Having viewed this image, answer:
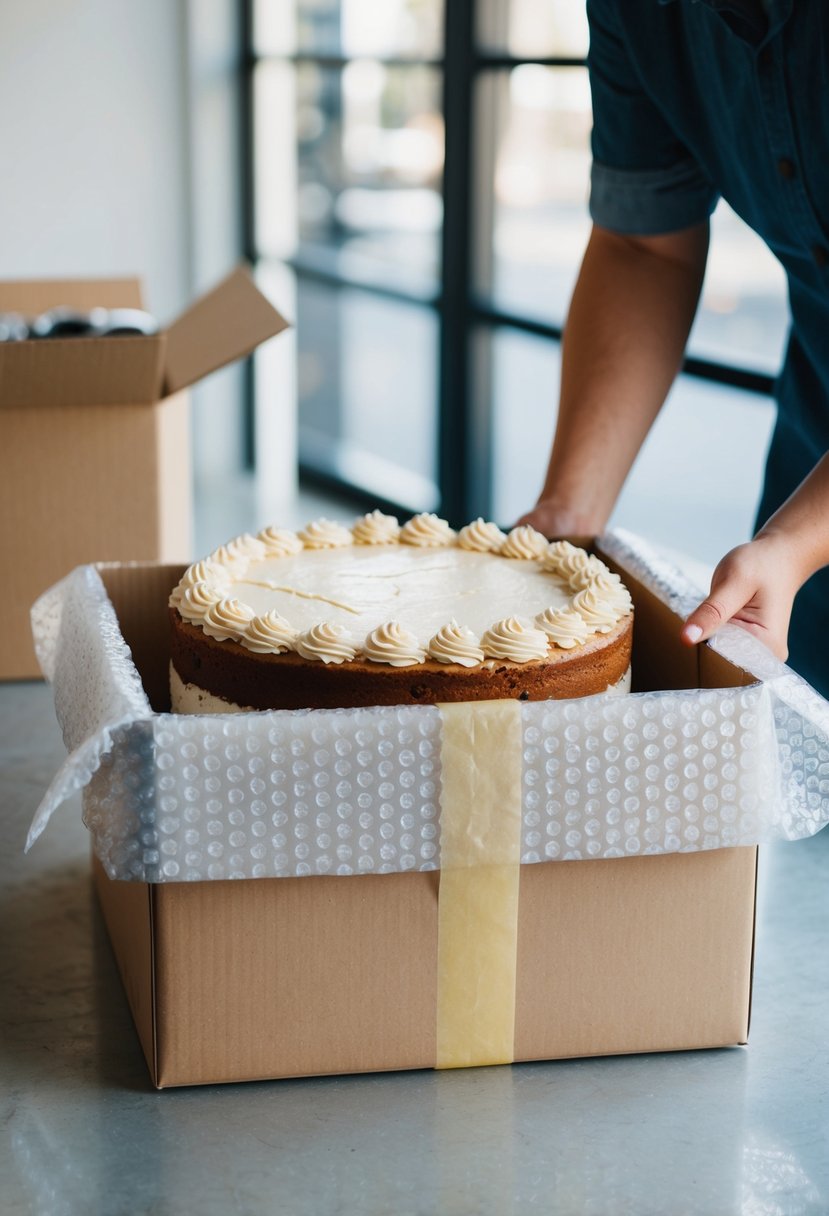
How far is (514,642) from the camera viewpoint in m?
1.12

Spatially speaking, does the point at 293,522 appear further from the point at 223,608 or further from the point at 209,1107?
the point at 209,1107

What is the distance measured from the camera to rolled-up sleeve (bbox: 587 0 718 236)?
148 cm


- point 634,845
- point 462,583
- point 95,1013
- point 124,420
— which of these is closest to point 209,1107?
point 95,1013

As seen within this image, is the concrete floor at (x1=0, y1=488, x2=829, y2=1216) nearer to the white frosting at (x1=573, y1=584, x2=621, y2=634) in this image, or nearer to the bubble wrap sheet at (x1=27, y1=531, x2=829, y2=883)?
the bubble wrap sheet at (x1=27, y1=531, x2=829, y2=883)

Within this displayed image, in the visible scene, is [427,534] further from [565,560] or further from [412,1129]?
[412,1129]

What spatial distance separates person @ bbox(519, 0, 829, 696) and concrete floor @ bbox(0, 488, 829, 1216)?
0.45 m

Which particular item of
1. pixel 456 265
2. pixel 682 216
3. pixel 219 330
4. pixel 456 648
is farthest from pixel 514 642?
pixel 456 265

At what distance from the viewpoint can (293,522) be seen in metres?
3.44

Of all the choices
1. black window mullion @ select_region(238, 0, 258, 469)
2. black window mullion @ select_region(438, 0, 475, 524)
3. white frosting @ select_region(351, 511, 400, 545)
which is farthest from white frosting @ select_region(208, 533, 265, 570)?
black window mullion @ select_region(238, 0, 258, 469)

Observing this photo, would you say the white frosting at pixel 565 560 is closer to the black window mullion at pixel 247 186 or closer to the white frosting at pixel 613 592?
the white frosting at pixel 613 592

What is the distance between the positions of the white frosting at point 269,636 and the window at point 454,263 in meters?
1.60

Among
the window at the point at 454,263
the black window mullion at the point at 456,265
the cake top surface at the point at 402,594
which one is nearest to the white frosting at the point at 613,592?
the cake top surface at the point at 402,594

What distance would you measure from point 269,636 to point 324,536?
332mm

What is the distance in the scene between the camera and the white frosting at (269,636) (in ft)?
3.70
